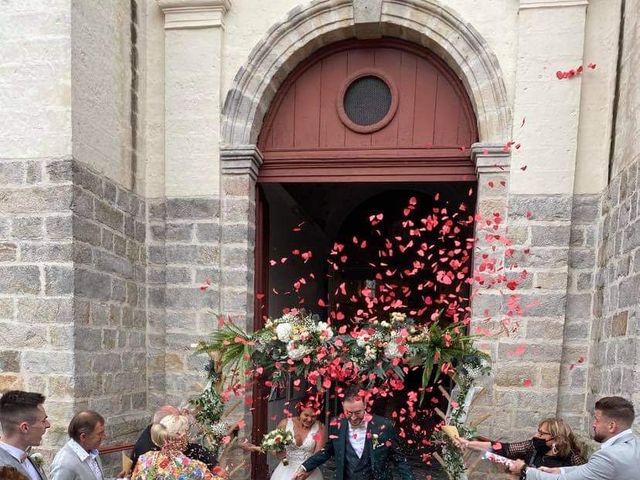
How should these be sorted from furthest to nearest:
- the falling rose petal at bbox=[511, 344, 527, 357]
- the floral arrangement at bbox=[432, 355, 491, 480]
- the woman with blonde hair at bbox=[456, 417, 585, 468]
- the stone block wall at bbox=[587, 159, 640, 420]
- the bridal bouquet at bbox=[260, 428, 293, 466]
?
the falling rose petal at bbox=[511, 344, 527, 357]
the bridal bouquet at bbox=[260, 428, 293, 466]
the floral arrangement at bbox=[432, 355, 491, 480]
the woman with blonde hair at bbox=[456, 417, 585, 468]
the stone block wall at bbox=[587, 159, 640, 420]

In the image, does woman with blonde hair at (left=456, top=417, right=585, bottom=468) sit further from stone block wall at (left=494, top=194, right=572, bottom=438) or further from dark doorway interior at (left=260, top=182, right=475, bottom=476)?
dark doorway interior at (left=260, top=182, right=475, bottom=476)

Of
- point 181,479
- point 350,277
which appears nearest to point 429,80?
point 181,479

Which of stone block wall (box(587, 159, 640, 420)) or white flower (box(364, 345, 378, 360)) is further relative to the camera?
Answer: white flower (box(364, 345, 378, 360))

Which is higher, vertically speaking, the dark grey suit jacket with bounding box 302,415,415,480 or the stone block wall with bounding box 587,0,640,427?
the stone block wall with bounding box 587,0,640,427

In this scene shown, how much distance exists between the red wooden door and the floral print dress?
2605 millimetres

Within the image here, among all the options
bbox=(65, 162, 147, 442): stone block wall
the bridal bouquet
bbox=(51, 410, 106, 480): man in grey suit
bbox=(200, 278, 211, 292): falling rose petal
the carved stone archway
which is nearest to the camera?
bbox=(51, 410, 106, 480): man in grey suit

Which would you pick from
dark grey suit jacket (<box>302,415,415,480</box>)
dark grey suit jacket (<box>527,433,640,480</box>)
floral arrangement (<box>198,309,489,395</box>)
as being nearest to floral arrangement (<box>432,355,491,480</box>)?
floral arrangement (<box>198,309,489,395</box>)

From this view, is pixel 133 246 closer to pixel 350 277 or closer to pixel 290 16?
pixel 290 16

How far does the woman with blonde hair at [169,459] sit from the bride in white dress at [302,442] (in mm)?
1161

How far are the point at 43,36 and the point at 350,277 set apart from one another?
635 cm

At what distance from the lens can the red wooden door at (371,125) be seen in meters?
4.46

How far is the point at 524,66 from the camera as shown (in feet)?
13.1

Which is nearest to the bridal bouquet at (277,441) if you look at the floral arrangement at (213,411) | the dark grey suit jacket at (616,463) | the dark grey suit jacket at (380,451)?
the floral arrangement at (213,411)

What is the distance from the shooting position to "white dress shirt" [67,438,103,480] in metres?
2.91
